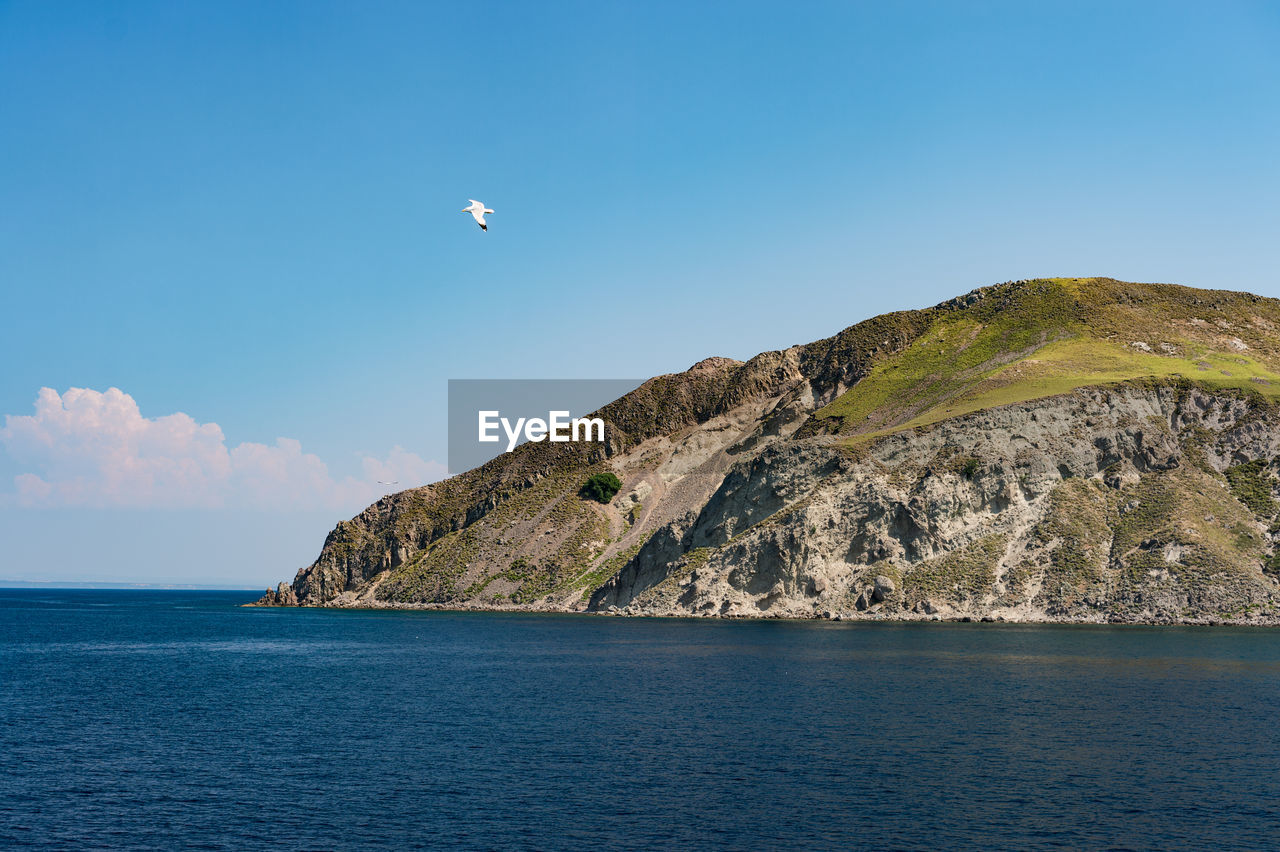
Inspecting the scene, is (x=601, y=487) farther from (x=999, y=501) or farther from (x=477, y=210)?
(x=477, y=210)

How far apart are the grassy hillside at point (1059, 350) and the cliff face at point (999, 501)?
559mm

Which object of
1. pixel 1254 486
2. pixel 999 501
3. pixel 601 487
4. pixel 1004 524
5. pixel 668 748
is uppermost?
pixel 601 487

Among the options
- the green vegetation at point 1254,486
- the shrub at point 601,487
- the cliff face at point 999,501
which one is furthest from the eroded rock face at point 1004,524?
the shrub at point 601,487

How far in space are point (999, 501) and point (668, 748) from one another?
289 feet

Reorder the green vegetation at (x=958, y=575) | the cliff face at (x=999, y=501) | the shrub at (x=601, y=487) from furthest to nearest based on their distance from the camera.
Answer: the shrub at (x=601, y=487)
the green vegetation at (x=958, y=575)
the cliff face at (x=999, y=501)

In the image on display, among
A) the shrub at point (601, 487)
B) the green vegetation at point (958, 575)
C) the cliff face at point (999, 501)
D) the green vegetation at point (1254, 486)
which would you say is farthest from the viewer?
the shrub at point (601, 487)

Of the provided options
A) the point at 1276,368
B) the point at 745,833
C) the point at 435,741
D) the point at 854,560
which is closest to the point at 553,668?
the point at 435,741

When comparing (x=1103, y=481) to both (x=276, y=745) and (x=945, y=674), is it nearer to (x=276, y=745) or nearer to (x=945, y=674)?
(x=945, y=674)

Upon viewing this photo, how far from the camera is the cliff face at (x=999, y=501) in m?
116

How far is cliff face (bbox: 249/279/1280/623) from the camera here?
379 feet

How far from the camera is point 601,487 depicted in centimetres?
18912

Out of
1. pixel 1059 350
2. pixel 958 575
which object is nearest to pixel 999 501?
pixel 958 575

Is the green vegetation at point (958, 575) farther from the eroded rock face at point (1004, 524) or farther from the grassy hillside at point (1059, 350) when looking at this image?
the grassy hillside at point (1059, 350)

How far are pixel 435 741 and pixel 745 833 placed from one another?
22.8 m
